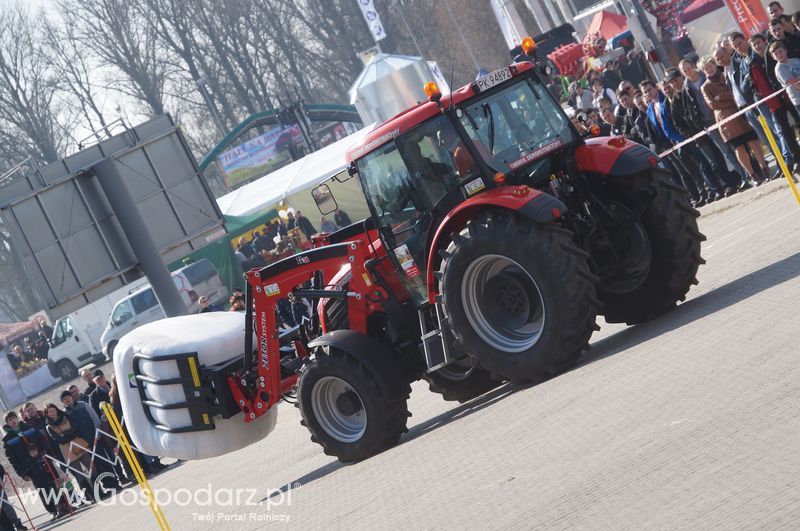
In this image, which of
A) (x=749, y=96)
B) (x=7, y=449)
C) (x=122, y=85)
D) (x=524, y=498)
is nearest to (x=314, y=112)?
(x=122, y=85)

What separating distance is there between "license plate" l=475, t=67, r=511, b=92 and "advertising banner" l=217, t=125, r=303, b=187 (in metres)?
51.9

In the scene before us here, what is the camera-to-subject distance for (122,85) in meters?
77.9

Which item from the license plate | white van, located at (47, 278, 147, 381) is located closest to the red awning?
white van, located at (47, 278, 147, 381)

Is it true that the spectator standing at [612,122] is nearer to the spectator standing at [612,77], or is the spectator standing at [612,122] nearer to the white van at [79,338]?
the spectator standing at [612,77]

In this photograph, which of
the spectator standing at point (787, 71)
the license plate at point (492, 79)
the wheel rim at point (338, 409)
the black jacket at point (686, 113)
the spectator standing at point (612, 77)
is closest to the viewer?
the license plate at point (492, 79)

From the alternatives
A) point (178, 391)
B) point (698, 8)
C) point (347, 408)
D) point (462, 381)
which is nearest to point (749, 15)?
point (698, 8)

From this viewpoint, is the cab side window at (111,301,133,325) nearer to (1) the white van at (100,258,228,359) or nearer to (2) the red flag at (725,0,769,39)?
(1) the white van at (100,258,228,359)

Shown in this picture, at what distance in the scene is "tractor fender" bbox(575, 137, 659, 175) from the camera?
33.8 feet

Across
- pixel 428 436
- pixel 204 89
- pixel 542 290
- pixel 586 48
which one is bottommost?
pixel 428 436

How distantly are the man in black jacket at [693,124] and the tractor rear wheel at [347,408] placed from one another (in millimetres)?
7805

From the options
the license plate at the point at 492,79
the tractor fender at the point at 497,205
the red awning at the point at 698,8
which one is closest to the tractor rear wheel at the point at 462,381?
the tractor fender at the point at 497,205

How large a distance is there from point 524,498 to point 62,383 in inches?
1585

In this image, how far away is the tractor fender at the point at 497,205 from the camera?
381 inches

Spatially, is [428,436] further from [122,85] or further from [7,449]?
[122,85]
